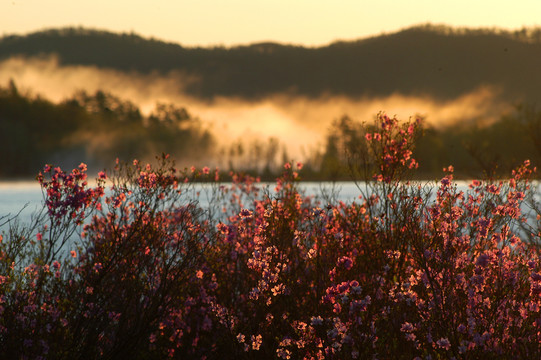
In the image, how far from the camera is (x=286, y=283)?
822 cm

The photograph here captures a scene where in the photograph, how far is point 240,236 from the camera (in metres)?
10.2

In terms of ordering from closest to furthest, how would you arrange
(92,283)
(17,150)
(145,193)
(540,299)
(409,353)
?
1. (540,299)
2. (92,283)
3. (409,353)
4. (145,193)
5. (17,150)

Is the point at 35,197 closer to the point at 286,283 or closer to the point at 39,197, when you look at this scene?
the point at 39,197

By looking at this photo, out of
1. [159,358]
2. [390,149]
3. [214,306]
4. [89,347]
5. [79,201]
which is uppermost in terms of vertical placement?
[390,149]

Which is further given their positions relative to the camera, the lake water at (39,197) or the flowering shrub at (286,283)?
the lake water at (39,197)

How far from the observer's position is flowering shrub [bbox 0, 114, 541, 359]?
6742 millimetres

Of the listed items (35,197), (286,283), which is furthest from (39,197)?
(286,283)

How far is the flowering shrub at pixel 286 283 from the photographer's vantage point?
22.1 ft

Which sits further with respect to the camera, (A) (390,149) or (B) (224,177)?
(B) (224,177)

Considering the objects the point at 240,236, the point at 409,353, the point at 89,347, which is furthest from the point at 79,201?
the point at 409,353

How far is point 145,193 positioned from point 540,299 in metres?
5.26

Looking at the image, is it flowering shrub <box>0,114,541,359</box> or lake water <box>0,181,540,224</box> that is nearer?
flowering shrub <box>0,114,541,359</box>

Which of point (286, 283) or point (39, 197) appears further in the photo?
point (39, 197)

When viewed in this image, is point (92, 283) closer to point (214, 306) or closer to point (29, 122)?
point (214, 306)
